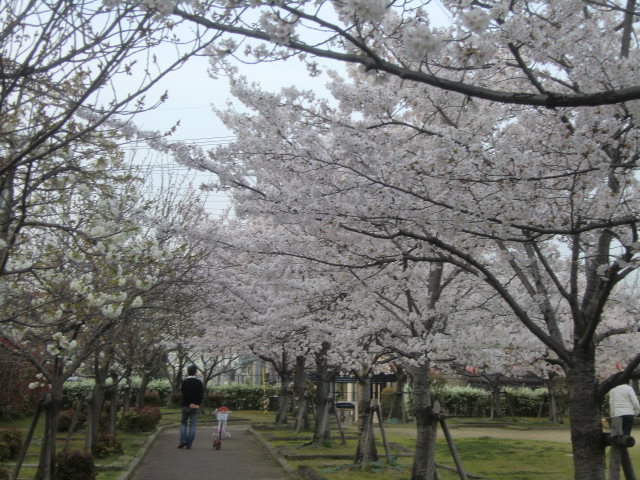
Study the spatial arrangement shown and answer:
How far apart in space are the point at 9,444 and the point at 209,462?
3740 mm

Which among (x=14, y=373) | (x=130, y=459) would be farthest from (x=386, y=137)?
(x=14, y=373)

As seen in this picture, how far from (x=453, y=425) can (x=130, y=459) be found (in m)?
14.7

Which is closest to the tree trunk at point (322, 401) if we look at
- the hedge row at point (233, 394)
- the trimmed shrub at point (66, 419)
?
the trimmed shrub at point (66, 419)

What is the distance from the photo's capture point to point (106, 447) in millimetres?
12289

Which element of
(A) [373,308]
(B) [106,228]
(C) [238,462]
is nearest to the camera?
(B) [106,228]

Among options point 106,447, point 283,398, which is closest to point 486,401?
point 283,398

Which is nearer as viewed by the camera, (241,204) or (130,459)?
(241,204)

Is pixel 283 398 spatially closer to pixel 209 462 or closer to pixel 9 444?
pixel 209 462

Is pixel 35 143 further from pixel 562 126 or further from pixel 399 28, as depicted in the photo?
pixel 562 126

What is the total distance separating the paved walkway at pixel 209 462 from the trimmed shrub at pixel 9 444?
2.38 metres

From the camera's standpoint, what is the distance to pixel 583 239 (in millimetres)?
7195

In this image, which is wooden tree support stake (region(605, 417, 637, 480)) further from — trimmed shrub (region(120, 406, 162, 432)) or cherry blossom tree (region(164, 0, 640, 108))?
trimmed shrub (region(120, 406, 162, 432))

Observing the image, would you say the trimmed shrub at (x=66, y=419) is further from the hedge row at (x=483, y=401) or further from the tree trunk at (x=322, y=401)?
the hedge row at (x=483, y=401)

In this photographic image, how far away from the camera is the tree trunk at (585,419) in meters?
6.05
